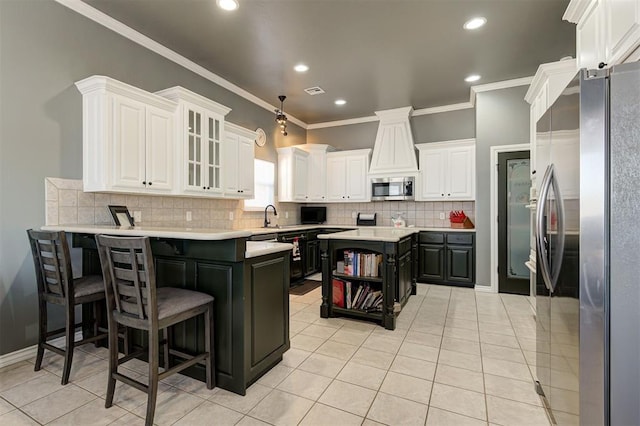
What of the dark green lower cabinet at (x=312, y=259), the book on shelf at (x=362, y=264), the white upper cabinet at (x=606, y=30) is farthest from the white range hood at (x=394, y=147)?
the white upper cabinet at (x=606, y=30)

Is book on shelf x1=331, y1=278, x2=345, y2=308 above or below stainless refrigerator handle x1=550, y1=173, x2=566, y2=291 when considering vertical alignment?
below

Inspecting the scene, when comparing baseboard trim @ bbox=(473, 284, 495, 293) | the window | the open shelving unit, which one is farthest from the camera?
the window

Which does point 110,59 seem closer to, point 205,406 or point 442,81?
point 205,406

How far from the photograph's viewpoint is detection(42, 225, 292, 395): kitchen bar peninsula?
1.97 meters

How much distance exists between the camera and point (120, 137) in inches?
110

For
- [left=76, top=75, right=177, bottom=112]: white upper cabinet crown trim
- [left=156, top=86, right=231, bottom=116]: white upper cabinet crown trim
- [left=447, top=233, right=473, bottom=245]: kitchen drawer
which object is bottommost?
[left=447, top=233, right=473, bottom=245]: kitchen drawer

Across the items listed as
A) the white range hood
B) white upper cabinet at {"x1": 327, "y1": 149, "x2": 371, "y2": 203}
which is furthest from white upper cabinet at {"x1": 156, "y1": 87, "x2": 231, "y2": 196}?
the white range hood

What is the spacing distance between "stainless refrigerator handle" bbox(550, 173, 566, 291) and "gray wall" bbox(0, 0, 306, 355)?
3.62 meters

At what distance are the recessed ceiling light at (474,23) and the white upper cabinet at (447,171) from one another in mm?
2172

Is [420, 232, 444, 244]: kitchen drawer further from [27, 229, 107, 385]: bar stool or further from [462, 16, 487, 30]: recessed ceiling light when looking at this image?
[27, 229, 107, 385]: bar stool

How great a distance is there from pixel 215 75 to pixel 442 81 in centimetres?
320

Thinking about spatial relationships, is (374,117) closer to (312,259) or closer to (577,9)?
(312,259)

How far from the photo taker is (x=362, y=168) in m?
5.92

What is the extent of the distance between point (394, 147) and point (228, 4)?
3.65 metres
